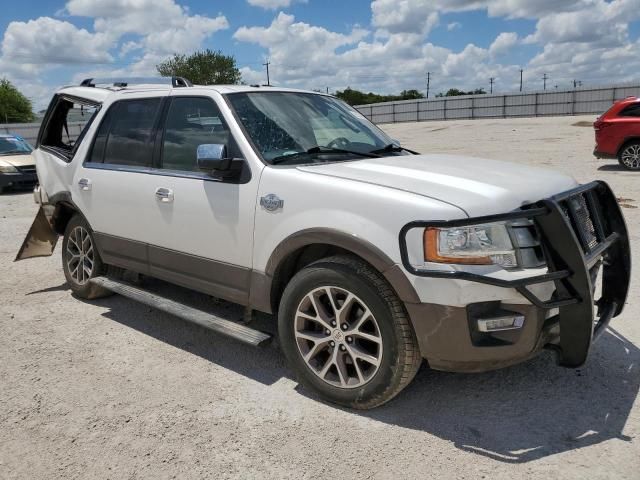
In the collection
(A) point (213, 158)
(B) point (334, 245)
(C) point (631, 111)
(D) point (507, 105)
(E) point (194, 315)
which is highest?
(D) point (507, 105)

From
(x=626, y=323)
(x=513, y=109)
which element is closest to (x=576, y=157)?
(x=626, y=323)

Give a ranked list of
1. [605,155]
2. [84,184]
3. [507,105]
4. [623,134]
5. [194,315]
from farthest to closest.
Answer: [507,105]
[605,155]
[623,134]
[84,184]
[194,315]

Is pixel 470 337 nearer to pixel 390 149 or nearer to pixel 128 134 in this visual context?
pixel 390 149

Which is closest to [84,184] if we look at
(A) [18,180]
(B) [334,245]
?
(B) [334,245]

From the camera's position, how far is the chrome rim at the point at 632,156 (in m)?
13.6

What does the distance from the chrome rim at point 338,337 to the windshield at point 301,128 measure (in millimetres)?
990

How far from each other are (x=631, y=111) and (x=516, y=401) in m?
12.6

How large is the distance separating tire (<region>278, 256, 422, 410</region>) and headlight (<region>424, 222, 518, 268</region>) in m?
0.38

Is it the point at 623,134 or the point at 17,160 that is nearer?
the point at 623,134

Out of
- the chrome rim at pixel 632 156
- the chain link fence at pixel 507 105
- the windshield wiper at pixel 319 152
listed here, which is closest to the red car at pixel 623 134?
the chrome rim at pixel 632 156

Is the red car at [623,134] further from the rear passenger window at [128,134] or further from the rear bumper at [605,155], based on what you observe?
the rear passenger window at [128,134]

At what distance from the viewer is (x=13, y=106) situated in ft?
245

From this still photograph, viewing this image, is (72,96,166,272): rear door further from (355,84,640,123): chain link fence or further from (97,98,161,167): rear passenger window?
(355,84,640,123): chain link fence

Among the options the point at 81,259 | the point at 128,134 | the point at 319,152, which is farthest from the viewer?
the point at 81,259
